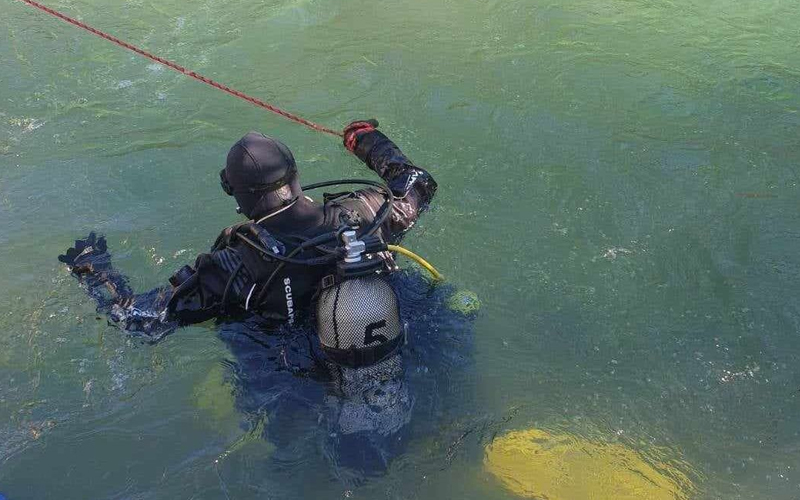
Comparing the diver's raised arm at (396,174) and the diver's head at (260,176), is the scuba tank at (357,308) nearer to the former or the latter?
the diver's head at (260,176)

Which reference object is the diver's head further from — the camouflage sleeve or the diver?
the camouflage sleeve

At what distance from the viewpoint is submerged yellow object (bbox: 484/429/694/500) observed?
10.3ft

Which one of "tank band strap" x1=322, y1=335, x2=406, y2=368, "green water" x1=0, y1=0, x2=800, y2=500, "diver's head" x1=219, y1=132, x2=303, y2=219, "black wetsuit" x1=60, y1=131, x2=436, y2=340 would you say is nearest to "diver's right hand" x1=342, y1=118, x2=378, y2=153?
"black wetsuit" x1=60, y1=131, x2=436, y2=340

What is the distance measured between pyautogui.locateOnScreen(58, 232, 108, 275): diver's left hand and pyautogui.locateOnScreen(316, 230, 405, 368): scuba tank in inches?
54.9

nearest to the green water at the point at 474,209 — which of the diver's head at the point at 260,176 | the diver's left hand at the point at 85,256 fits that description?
the diver's left hand at the point at 85,256

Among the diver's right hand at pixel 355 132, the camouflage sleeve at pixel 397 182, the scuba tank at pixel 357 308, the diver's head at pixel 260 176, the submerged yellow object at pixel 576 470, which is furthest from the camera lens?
the diver's right hand at pixel 355 132

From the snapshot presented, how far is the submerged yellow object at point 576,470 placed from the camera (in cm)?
313

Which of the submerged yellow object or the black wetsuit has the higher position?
the black wetsuit

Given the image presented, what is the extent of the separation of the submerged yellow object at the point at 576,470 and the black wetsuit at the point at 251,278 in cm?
113

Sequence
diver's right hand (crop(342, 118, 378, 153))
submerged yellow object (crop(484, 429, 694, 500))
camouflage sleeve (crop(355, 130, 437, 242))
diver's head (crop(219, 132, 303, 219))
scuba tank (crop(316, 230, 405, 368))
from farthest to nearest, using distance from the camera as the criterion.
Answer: diver's right hand (crop(342, 118, 378, 153)), camouflage sleeve (crop(355, 130, 437, 242)), submerged yellow object (crop(484, 429, 694, 500)), diver's head (crop(219, 132, 303, 219)), scuba tank (crop(316, 230, 405, 368))

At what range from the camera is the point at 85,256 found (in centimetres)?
348

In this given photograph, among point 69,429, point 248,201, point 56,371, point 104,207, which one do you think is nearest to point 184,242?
point 104,207

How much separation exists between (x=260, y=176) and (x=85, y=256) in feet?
4.26

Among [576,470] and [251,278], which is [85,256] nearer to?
[251,278]
